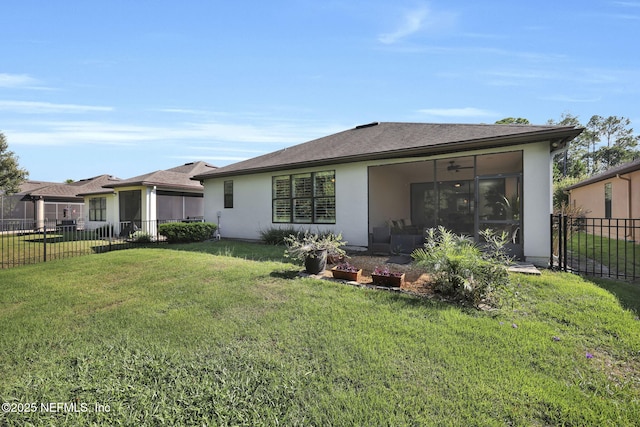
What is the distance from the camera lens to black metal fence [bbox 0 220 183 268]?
9.85 metres

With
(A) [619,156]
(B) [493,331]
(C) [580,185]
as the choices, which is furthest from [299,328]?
(A) [619,156]

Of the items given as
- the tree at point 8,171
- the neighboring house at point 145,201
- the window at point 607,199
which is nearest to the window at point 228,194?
the neighboring house at point 145,201

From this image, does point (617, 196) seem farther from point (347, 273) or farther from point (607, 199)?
point (347, 273)

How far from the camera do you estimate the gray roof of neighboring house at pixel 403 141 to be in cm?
684

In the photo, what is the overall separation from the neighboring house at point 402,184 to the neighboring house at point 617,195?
16.8 feet

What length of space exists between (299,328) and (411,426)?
1831 millimetres

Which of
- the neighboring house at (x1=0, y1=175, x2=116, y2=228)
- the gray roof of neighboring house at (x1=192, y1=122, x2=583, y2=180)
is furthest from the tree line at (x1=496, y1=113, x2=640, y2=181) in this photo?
the neighboring house at (x1=0, y1=175, x2=116, y2=228)

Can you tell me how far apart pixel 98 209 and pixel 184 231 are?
11874mm

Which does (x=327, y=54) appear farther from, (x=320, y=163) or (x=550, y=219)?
(x=550, y=219)

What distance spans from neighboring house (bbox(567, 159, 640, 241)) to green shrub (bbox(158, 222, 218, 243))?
15.8 meters

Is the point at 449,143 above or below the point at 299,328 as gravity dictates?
above

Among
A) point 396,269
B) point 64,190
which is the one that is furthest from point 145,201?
point 396,269

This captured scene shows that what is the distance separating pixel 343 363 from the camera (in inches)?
113

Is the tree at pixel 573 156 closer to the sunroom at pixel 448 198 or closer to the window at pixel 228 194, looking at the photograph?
the sunroom at pixel 448 198
